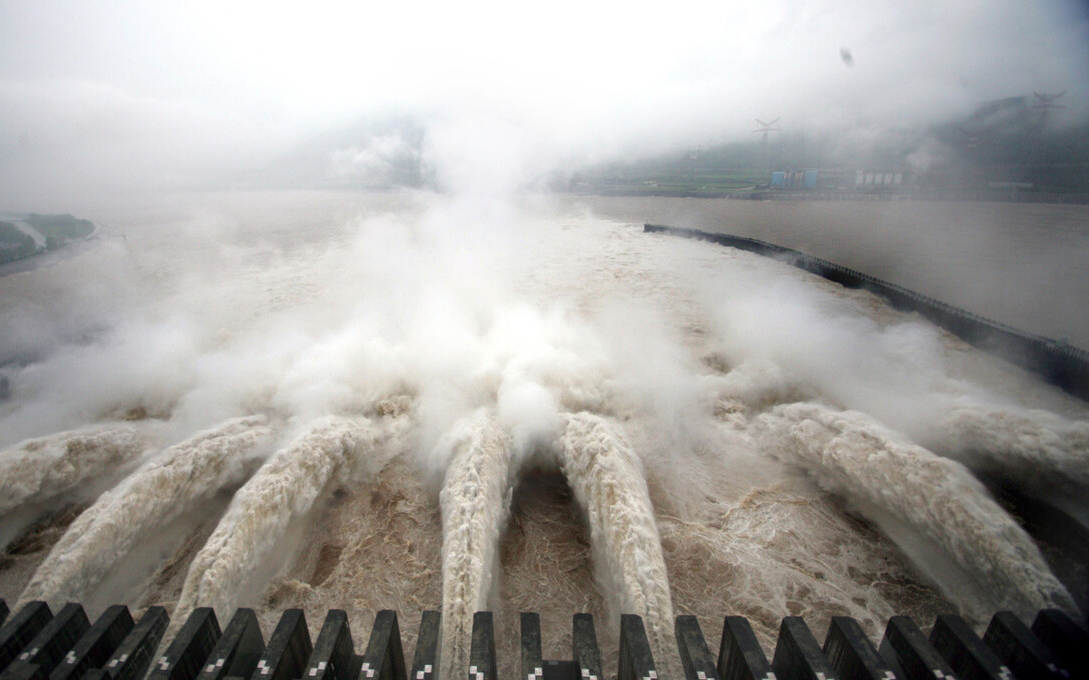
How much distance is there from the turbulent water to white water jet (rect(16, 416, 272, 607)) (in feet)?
0.18

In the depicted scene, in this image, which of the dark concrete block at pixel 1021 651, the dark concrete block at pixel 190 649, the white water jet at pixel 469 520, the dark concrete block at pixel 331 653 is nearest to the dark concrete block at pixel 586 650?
the white water jet at pixel 469 520

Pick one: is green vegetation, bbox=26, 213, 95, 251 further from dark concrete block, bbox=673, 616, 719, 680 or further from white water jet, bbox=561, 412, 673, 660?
dark concrete block, bbox=673, 616, 719, 680

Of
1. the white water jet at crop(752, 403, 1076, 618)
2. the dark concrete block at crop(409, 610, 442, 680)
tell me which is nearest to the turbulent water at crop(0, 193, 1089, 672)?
the white water jet at crop(752, 403, 1076, 618)

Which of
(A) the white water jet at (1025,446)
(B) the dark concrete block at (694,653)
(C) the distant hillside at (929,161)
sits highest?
(C) the distant hillside at (929,161)

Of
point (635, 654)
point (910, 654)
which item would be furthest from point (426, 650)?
point (910, 654)

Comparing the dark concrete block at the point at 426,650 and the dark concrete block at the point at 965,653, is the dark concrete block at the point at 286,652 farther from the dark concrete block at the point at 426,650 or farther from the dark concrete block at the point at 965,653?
the dark concrete block at the point at 965,653

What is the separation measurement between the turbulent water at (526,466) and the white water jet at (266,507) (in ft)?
0.17

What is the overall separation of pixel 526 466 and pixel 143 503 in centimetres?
871

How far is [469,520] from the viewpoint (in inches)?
408

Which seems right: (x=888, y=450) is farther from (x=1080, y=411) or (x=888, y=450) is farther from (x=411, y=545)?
(x=411, y=545)

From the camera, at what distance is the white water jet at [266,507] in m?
9.16

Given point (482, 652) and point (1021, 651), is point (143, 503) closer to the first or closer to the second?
point (482, 652)

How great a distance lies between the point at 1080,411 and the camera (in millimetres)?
15031

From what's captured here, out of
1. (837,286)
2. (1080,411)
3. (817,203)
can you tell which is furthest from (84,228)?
(817,203)
